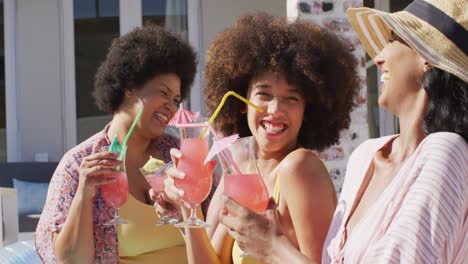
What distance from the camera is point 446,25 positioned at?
68.7 inches

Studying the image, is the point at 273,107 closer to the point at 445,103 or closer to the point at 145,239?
the point at 445,103

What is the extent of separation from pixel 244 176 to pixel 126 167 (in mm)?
1172

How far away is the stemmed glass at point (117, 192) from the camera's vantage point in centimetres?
286

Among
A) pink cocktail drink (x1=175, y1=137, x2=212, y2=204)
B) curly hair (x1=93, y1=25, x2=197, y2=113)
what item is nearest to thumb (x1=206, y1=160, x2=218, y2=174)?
pink cocktail drink (x1=175, y1=137, x2=212, y2=204)

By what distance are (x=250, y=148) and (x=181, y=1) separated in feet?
22.8

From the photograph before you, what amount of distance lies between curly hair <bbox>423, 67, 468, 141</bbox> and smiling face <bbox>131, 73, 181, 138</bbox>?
1.63m

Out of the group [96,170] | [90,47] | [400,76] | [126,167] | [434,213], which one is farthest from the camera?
[90,47]

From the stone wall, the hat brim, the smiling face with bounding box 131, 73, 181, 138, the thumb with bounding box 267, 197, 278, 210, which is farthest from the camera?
the stone wall

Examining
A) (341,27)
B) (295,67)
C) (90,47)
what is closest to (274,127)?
(295,67)

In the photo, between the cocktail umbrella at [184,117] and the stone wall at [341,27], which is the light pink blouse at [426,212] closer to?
the cocktail umbrella at [184,117]

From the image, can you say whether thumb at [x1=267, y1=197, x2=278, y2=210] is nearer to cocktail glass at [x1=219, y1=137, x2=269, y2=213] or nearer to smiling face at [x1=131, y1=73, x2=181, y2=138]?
cocktail glass at [x1=219, y1=137, x2=269, y2=213]

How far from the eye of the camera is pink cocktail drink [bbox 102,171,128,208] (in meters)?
2.86

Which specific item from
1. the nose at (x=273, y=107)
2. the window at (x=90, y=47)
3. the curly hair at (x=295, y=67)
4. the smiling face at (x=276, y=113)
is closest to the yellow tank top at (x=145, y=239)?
the curly hair at (x=295, y=67)

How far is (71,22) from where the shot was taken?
876 centimetres
